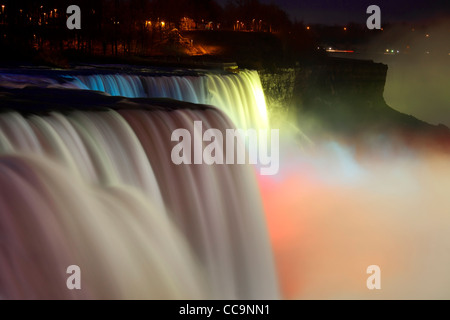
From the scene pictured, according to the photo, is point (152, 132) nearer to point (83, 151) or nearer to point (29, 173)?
point (83, 151)

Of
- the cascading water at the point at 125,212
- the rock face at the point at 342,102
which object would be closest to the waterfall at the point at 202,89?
the cascading water at the point at 125,212

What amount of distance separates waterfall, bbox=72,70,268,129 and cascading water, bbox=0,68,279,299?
2.97m

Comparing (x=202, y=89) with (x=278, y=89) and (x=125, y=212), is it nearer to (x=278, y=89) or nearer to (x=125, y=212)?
(x=125, y=212)

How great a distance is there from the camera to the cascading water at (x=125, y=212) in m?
5.30

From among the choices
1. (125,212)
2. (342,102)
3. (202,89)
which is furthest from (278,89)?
(125,212)

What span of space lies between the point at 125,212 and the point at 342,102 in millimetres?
31267

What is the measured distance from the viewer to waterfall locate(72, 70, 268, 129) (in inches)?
524

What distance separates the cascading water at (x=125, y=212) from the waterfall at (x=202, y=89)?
9.74 ft

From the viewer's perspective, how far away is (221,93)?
53.6 feet

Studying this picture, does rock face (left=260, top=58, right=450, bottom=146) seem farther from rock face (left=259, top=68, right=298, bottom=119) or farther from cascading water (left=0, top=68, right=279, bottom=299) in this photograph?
cascading water (left=0, top=68, right=279, bottom=299)

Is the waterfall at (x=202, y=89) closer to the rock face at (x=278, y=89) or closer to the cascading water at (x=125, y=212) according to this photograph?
the cascading water at (x=125, y=212)

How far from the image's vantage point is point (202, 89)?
15.4 metres
